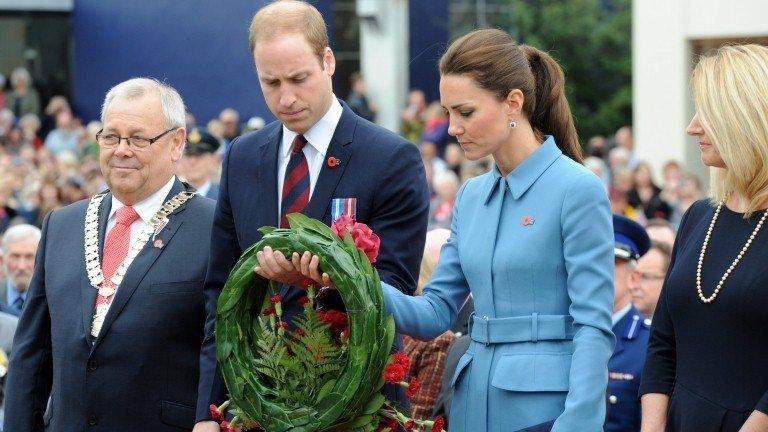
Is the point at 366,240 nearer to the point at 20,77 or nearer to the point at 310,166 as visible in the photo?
the point at 310,166

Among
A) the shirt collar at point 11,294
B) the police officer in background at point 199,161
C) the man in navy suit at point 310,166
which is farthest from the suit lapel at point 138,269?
the police officer in background at point 199,161

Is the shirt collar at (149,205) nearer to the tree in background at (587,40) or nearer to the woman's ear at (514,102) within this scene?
the woman's ear at (514,102)

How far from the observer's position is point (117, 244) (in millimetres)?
4824

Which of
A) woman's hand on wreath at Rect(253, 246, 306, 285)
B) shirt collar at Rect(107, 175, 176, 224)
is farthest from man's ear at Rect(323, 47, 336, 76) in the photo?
shirt collar at Rect(107, 175, 176, 224)

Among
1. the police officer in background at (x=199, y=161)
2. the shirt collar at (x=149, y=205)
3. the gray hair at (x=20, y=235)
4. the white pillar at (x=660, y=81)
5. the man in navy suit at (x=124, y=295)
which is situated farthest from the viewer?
the white pillar at (x=660, y=81)

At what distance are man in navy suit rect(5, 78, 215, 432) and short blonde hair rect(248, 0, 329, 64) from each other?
913 mm

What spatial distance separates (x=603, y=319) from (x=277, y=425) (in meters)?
0.96

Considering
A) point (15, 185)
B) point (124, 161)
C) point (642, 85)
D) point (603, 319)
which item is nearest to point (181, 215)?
point (124, 161)

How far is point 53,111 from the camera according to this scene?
75.5 ft

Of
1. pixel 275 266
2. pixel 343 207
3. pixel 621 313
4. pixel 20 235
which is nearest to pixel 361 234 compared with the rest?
pixel 275 266

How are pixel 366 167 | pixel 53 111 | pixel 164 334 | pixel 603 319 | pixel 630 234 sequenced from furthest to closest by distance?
pixel 53 111
pixel 630 234
pixel 164 334
pixel 366 167
pixel 603 319

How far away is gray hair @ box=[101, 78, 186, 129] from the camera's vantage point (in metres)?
4.82

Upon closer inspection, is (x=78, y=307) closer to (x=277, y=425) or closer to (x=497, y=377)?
(x=277, y=425)

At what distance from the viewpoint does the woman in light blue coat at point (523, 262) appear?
12.0ft
